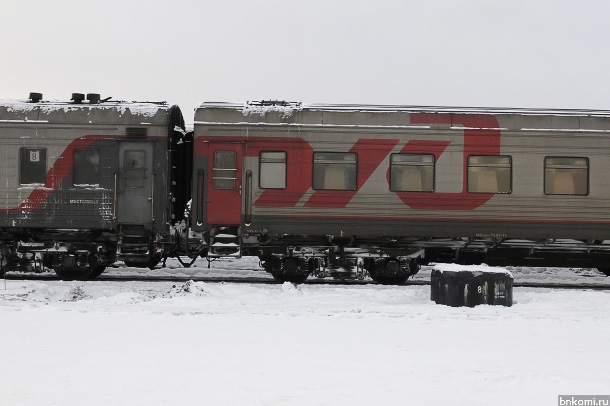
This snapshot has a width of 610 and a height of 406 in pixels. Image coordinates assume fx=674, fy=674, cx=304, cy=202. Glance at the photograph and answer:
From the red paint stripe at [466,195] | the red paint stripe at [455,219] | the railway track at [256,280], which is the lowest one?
the railway track at [256,280]

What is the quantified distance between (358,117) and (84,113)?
625 centimetres

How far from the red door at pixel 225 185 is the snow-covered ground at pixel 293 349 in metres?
2.94

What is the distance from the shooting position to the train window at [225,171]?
49.5ft

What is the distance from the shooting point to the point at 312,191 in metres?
15.1

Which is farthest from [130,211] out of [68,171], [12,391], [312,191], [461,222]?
[12,391]

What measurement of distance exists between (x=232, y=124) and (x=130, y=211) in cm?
303

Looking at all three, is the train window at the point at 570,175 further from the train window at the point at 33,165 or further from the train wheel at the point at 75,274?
the train window at the point at 33,165

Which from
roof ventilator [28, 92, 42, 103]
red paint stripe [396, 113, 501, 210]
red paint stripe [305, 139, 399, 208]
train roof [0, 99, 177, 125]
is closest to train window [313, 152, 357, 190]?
red paint stripe [305, 139, 399, 208]

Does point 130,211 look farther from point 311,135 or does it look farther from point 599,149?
point 599,149

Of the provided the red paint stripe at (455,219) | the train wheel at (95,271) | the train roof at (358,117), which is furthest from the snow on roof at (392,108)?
the train wheel at (95,271)

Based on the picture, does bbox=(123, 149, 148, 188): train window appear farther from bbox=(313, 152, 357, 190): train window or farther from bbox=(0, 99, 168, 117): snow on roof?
bbox=(313, 152, 357, 190): train window

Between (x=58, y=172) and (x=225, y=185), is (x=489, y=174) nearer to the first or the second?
(x=225, y=185)

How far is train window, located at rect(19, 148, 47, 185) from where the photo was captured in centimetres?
1531

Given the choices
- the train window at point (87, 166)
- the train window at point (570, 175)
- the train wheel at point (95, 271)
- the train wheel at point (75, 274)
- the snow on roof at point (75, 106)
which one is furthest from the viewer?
the train wheel at point (95, 271)
